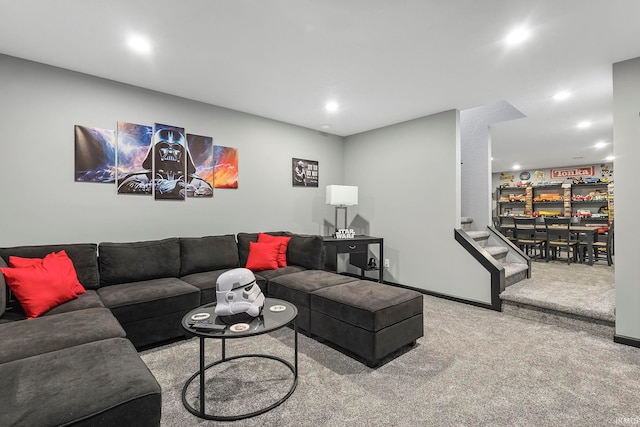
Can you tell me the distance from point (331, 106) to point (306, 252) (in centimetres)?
187

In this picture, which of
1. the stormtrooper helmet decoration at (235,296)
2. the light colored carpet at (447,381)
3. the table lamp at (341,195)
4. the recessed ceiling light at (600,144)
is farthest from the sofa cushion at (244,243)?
the recessed ceiling light at (600,144)

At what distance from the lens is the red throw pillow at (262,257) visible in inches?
141

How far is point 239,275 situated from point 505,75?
121 inches

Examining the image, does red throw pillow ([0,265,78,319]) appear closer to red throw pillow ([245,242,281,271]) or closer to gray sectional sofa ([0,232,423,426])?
gray sectional sofa ([0,232,423,426])

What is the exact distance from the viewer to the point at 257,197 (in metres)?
4.30

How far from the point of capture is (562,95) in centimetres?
348

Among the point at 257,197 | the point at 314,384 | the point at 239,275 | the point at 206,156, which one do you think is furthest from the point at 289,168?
the point at 314,384

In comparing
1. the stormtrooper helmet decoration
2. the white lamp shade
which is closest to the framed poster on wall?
the white lamp shade

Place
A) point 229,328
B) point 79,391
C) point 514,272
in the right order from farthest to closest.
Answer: point 514,272 < point 229,328 < point 79,391

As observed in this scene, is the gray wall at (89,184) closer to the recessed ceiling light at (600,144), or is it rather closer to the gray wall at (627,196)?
the gray wall at (627,196)

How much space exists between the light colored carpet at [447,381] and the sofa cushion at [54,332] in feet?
1.75

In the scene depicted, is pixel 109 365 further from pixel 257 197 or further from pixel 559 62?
pixel 559 62

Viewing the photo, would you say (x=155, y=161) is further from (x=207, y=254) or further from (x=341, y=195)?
(x=341, y=195)

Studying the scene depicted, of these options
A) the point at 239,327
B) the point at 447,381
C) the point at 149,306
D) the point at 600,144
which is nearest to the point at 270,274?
the point at 149,306
